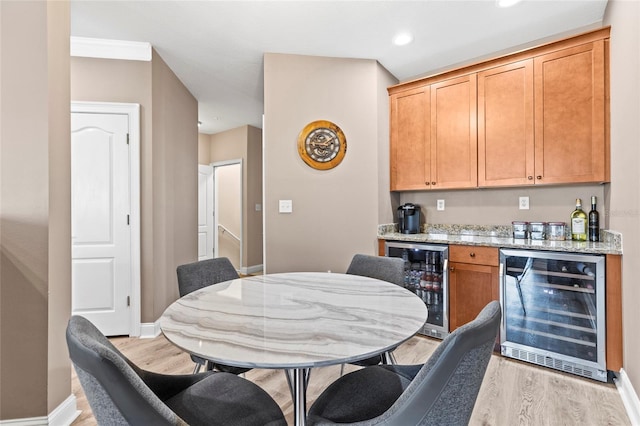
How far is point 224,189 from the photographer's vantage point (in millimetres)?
6691

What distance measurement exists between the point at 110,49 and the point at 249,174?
302 cm

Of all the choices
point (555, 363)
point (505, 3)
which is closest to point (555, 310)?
point (555, 363)

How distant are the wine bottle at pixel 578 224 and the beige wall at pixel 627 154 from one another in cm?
30

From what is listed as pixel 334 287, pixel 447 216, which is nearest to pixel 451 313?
pixel 447 216

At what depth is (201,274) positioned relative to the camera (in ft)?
6.09

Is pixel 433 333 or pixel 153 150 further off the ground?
pixel 153 150

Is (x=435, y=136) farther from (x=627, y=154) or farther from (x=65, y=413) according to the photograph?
(x=65, y=413)

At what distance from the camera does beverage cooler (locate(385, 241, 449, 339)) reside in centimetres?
268

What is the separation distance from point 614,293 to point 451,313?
109 centimetres

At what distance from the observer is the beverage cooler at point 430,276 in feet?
8.79

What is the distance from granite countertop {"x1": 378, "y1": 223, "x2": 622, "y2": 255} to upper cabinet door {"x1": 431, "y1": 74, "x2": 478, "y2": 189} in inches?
19.8

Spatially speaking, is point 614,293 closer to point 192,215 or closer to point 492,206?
point 492,206

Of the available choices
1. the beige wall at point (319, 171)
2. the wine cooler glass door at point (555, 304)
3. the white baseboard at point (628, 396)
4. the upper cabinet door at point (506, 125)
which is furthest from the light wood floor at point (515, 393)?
the upper cabinet door at point (506, 125)

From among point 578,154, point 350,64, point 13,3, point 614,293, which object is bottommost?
point 614,293
